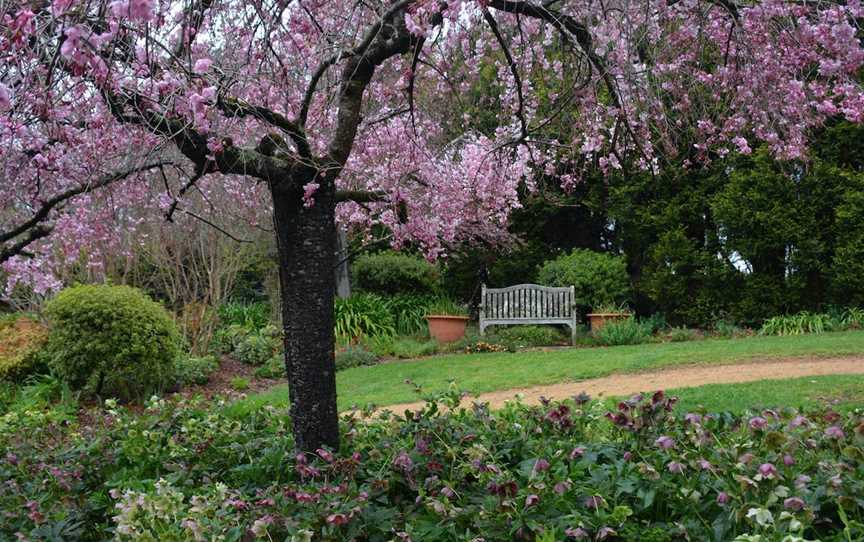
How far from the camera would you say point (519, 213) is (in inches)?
527

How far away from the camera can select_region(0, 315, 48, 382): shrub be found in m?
8.14

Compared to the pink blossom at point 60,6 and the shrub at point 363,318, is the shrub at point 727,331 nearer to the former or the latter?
the shrub at point 363,318

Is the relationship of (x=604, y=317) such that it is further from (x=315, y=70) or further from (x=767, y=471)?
(x=767, y=471)

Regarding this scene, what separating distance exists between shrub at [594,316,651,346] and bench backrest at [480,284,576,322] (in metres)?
0.87

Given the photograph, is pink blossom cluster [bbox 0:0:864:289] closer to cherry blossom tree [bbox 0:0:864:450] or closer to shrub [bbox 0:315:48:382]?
cherry blossom tree [bbox 0:0:864:450]

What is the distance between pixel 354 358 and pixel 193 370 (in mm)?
2121

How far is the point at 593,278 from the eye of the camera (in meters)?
11.9

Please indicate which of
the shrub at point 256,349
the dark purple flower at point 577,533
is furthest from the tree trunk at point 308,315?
the shrub at point 256,349

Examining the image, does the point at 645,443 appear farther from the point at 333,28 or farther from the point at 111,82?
the point at 333,28

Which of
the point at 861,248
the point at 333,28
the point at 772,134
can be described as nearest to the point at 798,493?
the point at 772,134

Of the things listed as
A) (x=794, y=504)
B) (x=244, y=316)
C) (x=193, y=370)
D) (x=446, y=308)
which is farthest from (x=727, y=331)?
(x=794, y=504)

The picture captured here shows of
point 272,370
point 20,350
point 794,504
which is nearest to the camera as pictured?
point 794,504

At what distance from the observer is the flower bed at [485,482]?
85.0 inches

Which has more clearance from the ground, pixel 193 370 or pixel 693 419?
pixel 693 419
